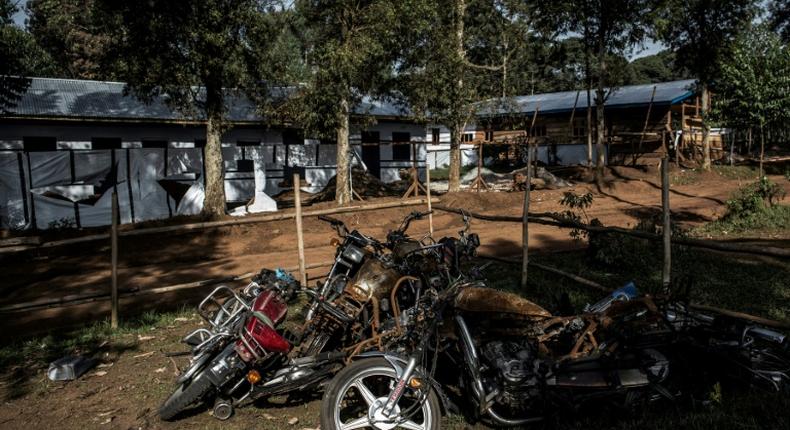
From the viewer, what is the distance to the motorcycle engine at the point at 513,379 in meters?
3.85

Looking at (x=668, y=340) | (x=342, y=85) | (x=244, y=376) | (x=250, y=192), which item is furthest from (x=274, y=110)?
(x=668, y=340)

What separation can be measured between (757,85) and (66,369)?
20.5m

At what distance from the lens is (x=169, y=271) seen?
11133 millimetres

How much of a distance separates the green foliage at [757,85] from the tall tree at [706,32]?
3.35 meters

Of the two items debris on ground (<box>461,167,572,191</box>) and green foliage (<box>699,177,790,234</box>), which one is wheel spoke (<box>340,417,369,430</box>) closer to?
green foliage (<box>699,177,790,234</box>)

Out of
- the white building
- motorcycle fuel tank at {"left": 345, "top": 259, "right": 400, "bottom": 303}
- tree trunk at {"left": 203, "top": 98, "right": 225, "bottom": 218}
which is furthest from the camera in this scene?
the white building

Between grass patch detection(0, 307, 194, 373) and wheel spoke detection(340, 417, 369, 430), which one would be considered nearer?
wheel spoke detection(340, 417, 369, 430)

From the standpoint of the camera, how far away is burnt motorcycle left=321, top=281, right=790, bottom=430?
12.4ft

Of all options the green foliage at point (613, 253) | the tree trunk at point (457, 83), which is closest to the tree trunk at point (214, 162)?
the tree trunk at point (457, 83)

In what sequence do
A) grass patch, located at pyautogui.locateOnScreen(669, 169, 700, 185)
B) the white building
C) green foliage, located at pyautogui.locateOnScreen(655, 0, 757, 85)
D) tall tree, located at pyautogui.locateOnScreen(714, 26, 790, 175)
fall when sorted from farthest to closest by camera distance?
green foliage, located at pyautogui.locateOnScreen(655, 0, 757, 85)
grass patch, located at pyautogui.locateOnScreen(669, 169, 700, 185)
tall tree, located at pyautogui.locateOnScreen(714, 26, 790, 175)
the white building

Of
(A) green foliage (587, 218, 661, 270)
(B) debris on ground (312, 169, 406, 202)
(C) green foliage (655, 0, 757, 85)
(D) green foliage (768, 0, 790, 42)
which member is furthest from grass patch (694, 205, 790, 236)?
(D) green foliage (768, 0, 790, 42)

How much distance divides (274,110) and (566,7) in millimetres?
11156

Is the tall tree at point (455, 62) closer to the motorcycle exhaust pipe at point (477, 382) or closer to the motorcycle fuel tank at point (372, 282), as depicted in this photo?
the motorcycle fuel tank at point (372, 282)

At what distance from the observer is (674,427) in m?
3.71
